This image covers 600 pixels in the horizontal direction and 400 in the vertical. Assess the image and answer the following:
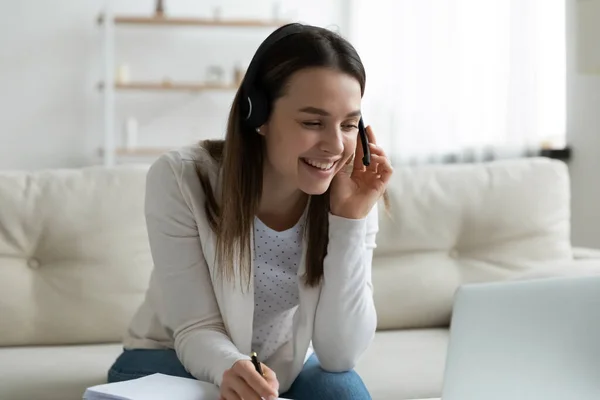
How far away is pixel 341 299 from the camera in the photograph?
1371 mm

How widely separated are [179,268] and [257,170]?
0.20 metres

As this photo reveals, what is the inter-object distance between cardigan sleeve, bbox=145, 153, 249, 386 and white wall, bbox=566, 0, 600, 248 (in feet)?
8.01

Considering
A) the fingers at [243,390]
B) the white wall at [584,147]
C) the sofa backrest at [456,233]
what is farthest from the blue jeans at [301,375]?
the white wall at [584,147]

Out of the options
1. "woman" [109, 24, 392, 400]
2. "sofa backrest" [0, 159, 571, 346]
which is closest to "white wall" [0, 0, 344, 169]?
"sofa backrest" [0, 159, 571, 346]

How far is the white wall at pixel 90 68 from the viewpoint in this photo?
4.31m

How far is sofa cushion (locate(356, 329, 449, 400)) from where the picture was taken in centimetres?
170

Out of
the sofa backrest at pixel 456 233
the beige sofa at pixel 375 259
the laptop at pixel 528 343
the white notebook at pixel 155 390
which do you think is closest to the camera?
the laptop at pixel 528 343

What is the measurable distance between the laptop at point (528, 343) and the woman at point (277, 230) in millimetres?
408

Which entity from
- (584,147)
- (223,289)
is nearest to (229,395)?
(223,289)

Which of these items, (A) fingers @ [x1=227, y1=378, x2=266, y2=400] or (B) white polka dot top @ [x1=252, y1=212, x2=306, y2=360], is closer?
(A) fingers @ [x1=227, y1=378, x2=266, y2=400]

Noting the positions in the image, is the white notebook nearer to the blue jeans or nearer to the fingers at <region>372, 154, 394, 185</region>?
the blue jeans

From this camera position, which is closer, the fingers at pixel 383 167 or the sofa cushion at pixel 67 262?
the fingers at pixel 383 167

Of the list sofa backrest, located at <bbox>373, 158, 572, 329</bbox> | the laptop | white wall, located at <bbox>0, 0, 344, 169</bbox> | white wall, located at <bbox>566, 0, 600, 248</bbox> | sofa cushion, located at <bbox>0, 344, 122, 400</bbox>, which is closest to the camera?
the laptop

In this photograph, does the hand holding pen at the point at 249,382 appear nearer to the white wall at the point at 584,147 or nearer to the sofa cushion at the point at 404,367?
the sofa cushion at the point at 404,367
